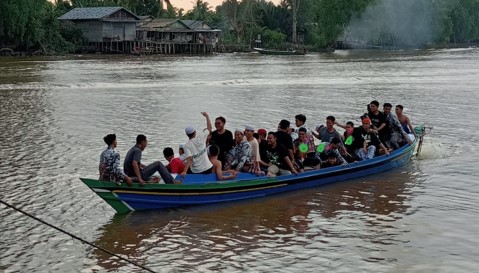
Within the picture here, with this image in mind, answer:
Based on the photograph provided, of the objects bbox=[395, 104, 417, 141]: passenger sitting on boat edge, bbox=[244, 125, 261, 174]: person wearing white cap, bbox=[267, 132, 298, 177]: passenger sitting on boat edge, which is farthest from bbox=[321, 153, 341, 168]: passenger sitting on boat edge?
bbox=[395, 104, 417, 141]: passenger sitting on boat edge

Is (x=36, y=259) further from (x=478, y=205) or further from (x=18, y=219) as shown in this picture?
(x=478, y=205)

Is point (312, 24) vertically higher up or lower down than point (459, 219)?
higher up

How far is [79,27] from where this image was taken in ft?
255

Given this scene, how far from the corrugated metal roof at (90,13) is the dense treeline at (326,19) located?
61.9 inches

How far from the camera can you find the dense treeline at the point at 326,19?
94938 millimetres

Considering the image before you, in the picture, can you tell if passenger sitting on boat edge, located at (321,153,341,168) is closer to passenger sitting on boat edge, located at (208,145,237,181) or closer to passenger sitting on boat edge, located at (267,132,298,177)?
passenger sitting on boat edge, located at (267,132,298,177)

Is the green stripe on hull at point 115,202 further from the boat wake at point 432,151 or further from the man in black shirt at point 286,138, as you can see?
the boat wake at point 432,151

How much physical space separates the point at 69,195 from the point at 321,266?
5.92 meters

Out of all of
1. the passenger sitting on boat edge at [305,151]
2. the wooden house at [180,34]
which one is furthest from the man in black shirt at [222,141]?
the wooden house at [180,34]

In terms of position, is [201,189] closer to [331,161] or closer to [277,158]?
[277,158]

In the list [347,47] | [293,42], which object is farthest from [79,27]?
[347,47]

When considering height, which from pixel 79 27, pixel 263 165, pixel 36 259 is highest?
pixel 79 27

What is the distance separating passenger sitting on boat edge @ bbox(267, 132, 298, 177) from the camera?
1280 cm

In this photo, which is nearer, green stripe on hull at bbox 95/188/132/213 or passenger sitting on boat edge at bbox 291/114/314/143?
green stripe on hull at bbox 95/188/132/213
